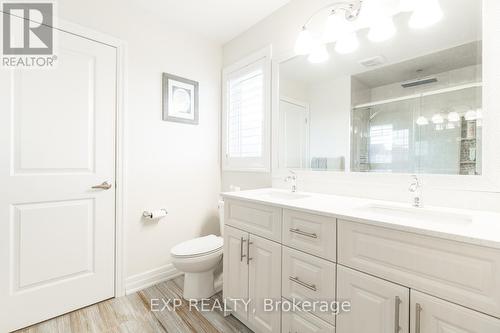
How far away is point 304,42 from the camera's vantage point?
1.69 metres

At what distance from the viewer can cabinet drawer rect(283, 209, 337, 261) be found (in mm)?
1064

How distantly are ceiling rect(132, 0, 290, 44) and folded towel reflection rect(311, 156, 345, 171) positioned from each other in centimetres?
133

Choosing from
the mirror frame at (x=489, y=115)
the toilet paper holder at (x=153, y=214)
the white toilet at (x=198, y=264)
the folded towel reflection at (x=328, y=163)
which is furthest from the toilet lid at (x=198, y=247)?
the mirror frame at (x=489, y=115)

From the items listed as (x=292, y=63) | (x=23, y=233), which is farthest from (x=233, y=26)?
(x=23, y=233)

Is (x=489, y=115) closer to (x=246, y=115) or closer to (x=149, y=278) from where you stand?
(x=246, y=115)

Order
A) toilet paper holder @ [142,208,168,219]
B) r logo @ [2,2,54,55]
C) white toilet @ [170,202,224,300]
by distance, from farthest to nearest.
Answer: toilet paper holder @ [142,208,168,219]
white toilet @ [170,202,224,300]
r logo @ [2,2,54,55]

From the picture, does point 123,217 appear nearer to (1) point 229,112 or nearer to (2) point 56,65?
(2) point 56,65

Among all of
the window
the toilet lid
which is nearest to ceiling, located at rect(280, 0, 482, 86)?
the window

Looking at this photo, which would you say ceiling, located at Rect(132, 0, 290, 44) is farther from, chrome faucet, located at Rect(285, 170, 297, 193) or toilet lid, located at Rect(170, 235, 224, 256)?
toilet lid, located at Rect(170, 235, 224, 256)

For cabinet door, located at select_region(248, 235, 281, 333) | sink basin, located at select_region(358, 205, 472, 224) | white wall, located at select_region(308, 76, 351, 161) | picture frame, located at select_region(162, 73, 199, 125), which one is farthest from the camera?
picture frame, located at select_region(162, 73, 199, 125)

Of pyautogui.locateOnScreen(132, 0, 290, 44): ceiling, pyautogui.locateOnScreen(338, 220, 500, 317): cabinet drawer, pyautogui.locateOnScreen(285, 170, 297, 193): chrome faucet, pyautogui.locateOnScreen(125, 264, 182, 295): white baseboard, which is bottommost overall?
pyautogui.locateOnScreen(125, 264, 182, 295): white baseboard

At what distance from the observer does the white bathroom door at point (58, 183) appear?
148 cm

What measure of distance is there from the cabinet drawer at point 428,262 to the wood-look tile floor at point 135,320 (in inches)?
41.3

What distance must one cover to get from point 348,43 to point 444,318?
154cm
